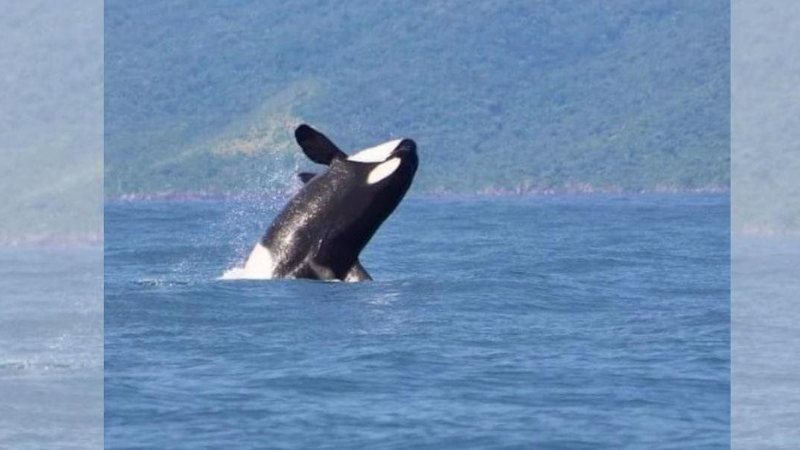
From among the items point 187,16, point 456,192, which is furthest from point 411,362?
point 187,16

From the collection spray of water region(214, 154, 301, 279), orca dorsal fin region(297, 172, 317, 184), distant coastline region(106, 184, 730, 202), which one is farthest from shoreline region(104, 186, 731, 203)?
orca dorsal fin region(297, 172, 317, 184)

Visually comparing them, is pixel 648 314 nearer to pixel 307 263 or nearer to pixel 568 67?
pixel 307 263

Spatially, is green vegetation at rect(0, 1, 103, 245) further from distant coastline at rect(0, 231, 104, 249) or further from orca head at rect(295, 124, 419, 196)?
orca head at rect(295, 124, 419, 196)

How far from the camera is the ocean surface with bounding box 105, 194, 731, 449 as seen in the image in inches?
563

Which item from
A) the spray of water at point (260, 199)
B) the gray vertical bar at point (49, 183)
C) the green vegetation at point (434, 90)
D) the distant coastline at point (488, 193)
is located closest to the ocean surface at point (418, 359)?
the gray vertical bar at point (49, 183)

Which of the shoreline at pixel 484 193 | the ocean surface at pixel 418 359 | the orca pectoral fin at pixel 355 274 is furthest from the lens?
the shoreline at pixel 484 193

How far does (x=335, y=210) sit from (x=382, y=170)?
700 millimetres

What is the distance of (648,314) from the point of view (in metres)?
22.1

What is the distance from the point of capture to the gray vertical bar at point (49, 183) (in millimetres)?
30266

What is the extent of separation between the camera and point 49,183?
107 meters

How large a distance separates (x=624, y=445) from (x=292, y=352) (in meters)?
4.44
